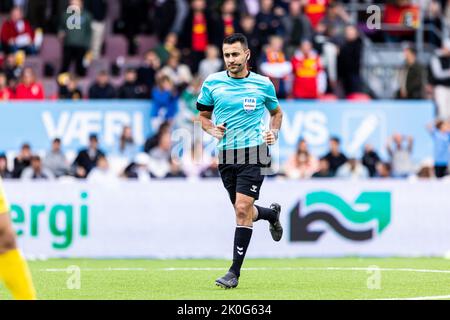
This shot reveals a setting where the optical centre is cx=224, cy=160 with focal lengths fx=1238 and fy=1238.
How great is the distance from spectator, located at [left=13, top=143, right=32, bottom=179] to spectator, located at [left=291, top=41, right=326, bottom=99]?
5936mm

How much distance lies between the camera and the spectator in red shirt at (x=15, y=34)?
27.1 m

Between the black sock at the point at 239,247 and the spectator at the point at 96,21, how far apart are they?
14629 millimetres

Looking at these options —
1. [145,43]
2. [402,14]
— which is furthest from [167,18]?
[402,14]

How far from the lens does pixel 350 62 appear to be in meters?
27.0

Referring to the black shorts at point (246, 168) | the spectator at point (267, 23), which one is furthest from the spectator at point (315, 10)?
the black shorts at point (246, 168)

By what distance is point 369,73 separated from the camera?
28266mm

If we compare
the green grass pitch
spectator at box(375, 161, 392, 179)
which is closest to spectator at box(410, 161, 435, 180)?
spectator at box(375, 161, 392, 179)

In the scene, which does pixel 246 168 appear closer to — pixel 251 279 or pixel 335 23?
pixel 251 279

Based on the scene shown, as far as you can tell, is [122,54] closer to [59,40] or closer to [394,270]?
[59,40]

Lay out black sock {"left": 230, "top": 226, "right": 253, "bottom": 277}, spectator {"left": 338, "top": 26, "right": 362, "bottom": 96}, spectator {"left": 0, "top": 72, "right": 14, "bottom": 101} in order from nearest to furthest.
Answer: black sock {"left": 230, "top": 226, "right": 253, "bottom": 277}
spectator {"left": 0, "top": 72, "right": 14, "bottom": 101}
spectator {"left": 338, "top": 26, "right": 362, "bottom": 96}

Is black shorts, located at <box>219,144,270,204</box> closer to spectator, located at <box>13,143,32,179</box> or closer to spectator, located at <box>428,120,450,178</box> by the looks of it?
spectator, located at <box>13,143,32,179</box>

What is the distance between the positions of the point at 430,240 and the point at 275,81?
586 centimetres

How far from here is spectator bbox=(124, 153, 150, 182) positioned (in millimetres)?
22703

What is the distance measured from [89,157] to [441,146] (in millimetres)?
7140
